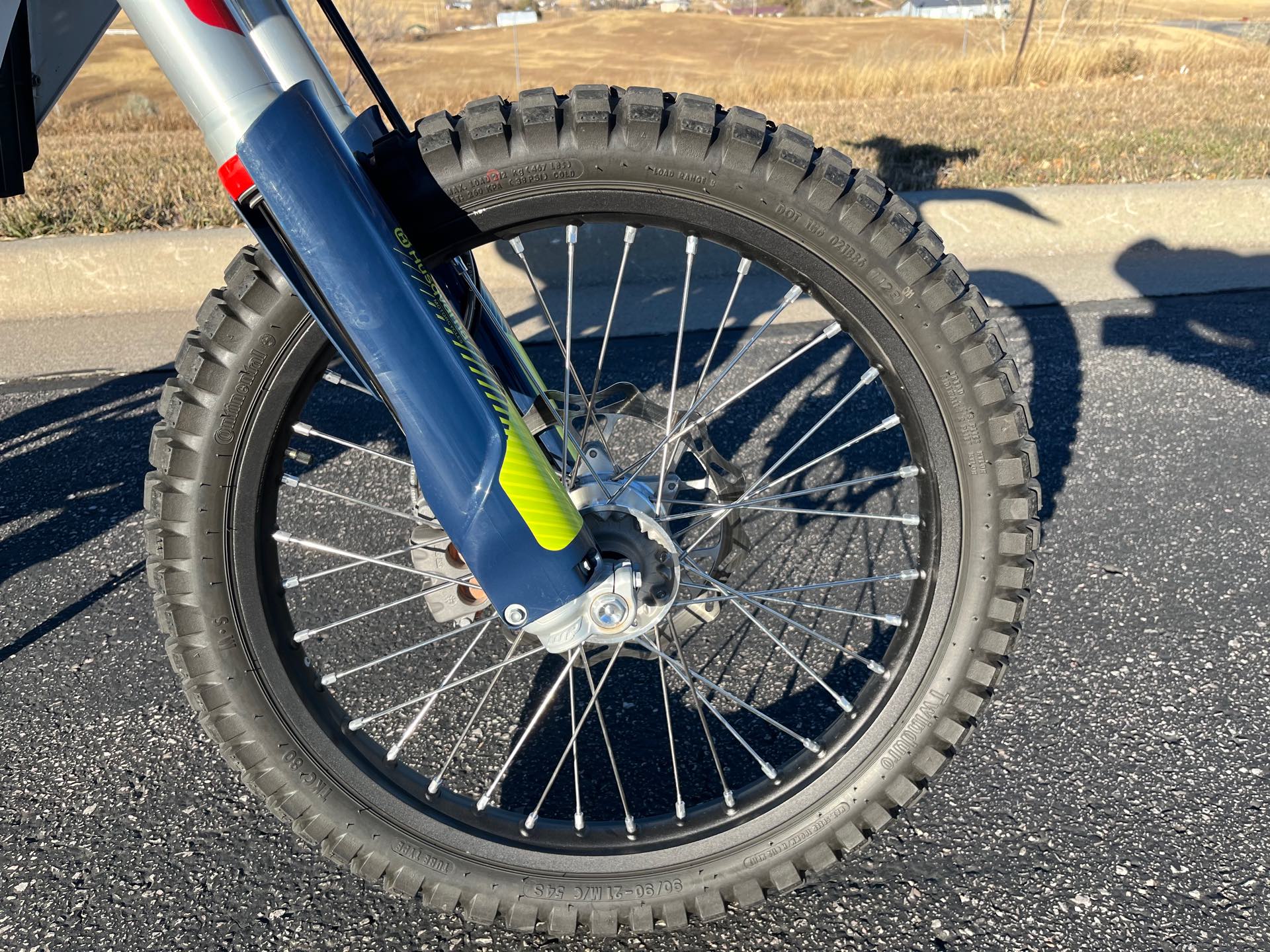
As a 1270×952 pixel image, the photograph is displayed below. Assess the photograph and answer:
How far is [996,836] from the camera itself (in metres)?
2.05

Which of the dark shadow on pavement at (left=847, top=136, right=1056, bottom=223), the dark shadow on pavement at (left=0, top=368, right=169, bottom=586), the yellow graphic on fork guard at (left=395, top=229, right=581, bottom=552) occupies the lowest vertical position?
the dark shadow on pavement at (left=0, top=368, right=169, bottom=586)

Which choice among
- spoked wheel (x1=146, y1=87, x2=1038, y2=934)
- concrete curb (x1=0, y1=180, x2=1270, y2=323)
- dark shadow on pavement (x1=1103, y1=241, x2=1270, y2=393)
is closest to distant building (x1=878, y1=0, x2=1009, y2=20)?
concrete curb (x1=0, y1=180, x2=1270, y2=323)

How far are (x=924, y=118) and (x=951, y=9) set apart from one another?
43.4 ft

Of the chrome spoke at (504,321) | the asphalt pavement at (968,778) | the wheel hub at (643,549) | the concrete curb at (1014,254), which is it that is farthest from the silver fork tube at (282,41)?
the concrete curb at (1014,254)

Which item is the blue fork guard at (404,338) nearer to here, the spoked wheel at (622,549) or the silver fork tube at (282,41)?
the spoked wheel at (622,549)

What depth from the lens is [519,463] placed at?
5.17 ft

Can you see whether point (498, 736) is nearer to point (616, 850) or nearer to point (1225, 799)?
point (616, 850)

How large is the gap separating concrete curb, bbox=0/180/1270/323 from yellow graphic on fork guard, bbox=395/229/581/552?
3.46 m

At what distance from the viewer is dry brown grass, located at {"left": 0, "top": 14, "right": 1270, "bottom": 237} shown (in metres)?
6.39

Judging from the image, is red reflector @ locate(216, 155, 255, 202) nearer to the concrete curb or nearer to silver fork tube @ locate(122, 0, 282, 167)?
silver fork tube @ locate(122, 0, 282, 167)

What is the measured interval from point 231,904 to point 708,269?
164 inches

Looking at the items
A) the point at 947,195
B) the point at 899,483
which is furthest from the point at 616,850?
the point at 947,195

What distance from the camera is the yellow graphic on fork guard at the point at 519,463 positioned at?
1.56m

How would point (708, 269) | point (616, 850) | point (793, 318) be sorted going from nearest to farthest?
point (616, 850) → point (793, 318) → point (708, 269)
